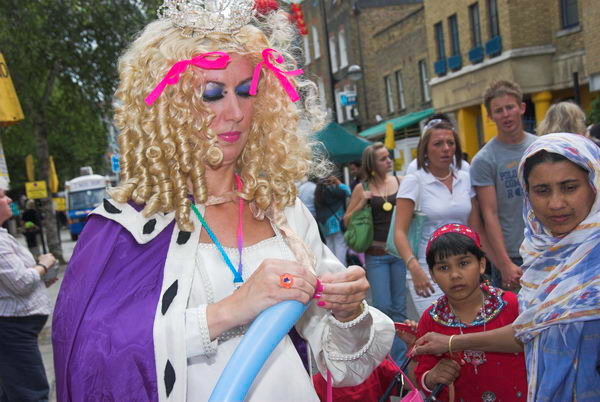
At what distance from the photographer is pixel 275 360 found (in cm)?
202

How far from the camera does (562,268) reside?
8.26 ft

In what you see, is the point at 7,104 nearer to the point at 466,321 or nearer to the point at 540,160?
the point at 466,321

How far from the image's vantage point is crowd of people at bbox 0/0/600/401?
1.81 m

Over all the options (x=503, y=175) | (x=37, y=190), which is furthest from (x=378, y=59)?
(x=503, y=175)

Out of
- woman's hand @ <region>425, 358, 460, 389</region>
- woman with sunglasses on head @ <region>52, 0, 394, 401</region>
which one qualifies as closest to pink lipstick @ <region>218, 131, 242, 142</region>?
woman with sunglasses on head @ <region>52, 0, 394, 401</region>

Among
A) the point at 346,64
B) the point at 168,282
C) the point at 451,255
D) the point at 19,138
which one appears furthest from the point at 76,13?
the point at 346,64

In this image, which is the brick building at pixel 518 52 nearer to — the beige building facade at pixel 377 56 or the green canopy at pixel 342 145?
the beige building facade at pixel 377 56

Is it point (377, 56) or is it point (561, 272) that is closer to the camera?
point (561, 272)

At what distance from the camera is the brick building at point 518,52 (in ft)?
59.6

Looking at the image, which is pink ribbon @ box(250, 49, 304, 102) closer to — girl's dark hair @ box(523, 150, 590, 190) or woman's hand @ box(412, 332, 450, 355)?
girl's dark hair @ box(523, 150, 590, 190)

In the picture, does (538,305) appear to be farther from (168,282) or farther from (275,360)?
(168,282)

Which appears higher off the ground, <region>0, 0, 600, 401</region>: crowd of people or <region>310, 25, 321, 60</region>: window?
<region>310, 25, 321, 60</region>: window

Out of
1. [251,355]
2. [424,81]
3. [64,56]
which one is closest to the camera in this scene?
[251,355]

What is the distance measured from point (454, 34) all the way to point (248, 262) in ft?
74.9
